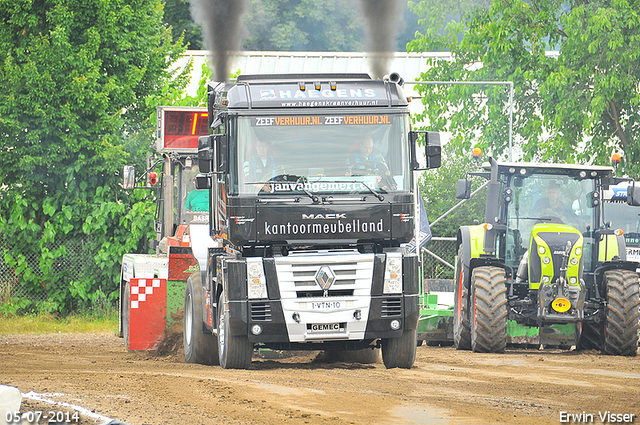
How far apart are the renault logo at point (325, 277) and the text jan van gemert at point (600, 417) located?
322 cm

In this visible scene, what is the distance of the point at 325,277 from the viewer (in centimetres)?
1031

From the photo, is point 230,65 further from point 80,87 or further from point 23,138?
point 23,138

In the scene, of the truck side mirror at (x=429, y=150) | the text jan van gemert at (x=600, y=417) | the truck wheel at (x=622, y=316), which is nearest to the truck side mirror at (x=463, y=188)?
the truck wheel at (x=622, y=316)

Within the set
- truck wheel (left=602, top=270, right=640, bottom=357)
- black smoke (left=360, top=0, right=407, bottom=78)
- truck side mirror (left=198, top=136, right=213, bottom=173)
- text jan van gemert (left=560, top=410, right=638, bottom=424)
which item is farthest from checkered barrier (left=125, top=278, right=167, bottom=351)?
text jan van gemert (left=560, top=410, right=638, bottom=424)

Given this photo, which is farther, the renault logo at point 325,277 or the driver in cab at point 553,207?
the driver in cab at point 553,207

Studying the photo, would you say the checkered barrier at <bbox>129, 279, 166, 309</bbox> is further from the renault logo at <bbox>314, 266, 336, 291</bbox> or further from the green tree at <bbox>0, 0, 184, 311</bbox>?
the green tree at <bbox>0, 0, 184, 311</bbox>

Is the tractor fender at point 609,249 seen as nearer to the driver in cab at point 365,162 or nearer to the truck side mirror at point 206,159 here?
the driver in cab at point 365,162

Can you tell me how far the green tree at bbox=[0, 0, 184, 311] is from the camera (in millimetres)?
20031

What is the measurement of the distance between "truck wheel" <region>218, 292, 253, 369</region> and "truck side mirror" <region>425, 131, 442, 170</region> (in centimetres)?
255

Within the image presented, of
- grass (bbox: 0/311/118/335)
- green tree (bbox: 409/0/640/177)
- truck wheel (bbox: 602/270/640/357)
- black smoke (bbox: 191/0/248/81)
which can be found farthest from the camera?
green tree (bbox: 409/0/640/177)

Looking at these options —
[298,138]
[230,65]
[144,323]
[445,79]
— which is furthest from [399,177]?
[445,79]

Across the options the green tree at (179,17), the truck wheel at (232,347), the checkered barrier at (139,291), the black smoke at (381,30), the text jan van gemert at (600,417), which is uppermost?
the green tree at (179,17)

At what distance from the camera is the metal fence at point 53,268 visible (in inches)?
805

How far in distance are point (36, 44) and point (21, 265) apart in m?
4.32
